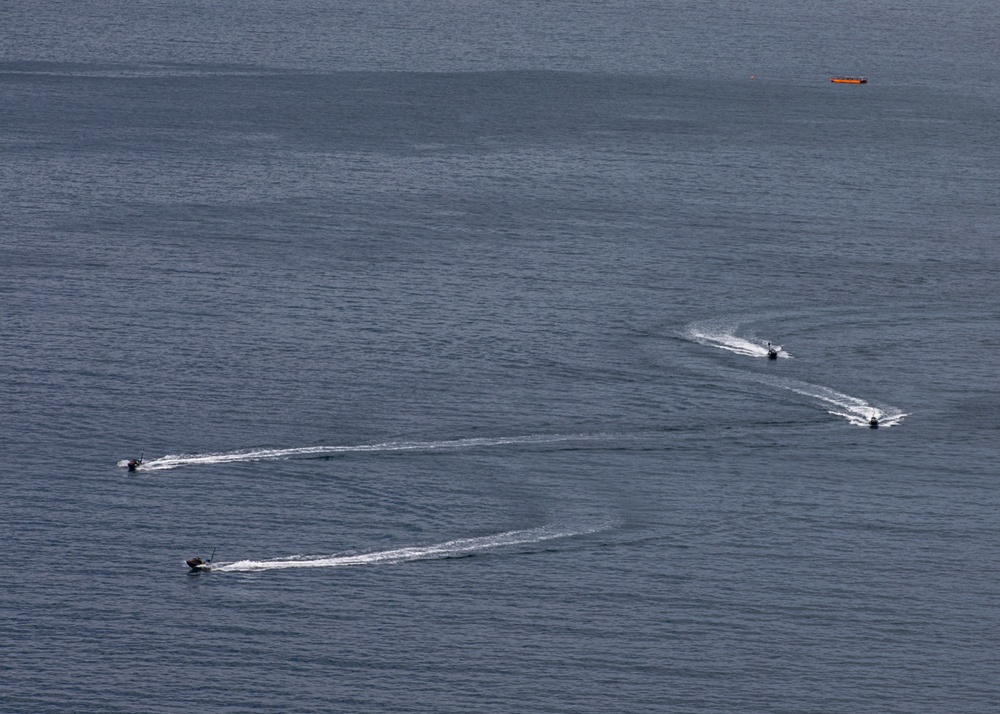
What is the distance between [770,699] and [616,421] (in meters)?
57.6

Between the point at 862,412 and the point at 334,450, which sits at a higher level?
the point at 862,412

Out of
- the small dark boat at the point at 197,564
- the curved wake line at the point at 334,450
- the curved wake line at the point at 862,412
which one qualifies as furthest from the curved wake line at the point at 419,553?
the curved wake line at the point at 862,412

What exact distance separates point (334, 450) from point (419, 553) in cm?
2657

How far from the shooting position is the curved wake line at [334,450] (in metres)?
180

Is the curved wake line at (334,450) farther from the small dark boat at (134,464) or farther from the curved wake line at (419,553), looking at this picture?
the curved wake line at (419,553)

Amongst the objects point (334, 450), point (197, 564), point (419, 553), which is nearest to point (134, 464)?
point (334, 450)

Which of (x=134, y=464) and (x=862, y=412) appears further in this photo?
(x=862, y=412)

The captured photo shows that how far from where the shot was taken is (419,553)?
16125 centimetres

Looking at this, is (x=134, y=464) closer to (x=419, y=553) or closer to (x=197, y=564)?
(x=197, y=564)

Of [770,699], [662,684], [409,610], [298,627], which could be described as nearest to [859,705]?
[770,699]

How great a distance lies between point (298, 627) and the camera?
487 feet

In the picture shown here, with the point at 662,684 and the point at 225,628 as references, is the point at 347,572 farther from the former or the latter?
the point at 662,684

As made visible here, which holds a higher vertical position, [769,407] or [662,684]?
[769,407]

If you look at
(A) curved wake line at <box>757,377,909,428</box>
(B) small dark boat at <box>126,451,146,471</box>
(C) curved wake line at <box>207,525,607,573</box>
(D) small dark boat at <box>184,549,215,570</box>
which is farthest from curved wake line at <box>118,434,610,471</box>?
(A) curved wake line at <box>757,377,909,428</box>
